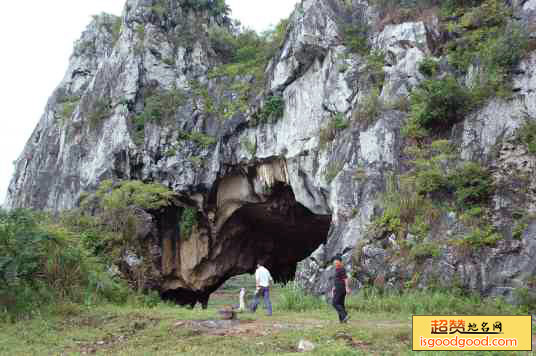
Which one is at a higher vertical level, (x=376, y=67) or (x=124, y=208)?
(x=376, y=67)

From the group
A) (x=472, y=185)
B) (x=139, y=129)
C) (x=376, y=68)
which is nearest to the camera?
(x=472, y=185)

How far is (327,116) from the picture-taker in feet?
54.5

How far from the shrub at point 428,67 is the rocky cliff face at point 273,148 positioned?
0.20 meters

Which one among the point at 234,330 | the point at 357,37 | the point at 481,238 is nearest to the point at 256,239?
the point at 357,37

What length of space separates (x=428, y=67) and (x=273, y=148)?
238 inches

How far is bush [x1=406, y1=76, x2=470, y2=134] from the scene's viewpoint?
12.4 meters

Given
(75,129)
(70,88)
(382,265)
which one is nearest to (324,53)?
(382,265)

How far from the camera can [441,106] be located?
12719 mm

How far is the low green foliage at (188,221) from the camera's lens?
2069cm

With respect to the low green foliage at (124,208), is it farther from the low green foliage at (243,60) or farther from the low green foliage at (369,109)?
the low green foliage at (369,109)

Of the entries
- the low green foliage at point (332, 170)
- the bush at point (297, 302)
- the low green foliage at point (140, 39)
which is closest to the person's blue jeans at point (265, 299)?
the bush at point (297, 302)

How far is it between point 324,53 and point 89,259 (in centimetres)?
1004

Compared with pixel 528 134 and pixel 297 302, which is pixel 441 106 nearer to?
pixel 528 134

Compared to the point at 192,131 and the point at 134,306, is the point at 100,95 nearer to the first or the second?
the point at 192,131
